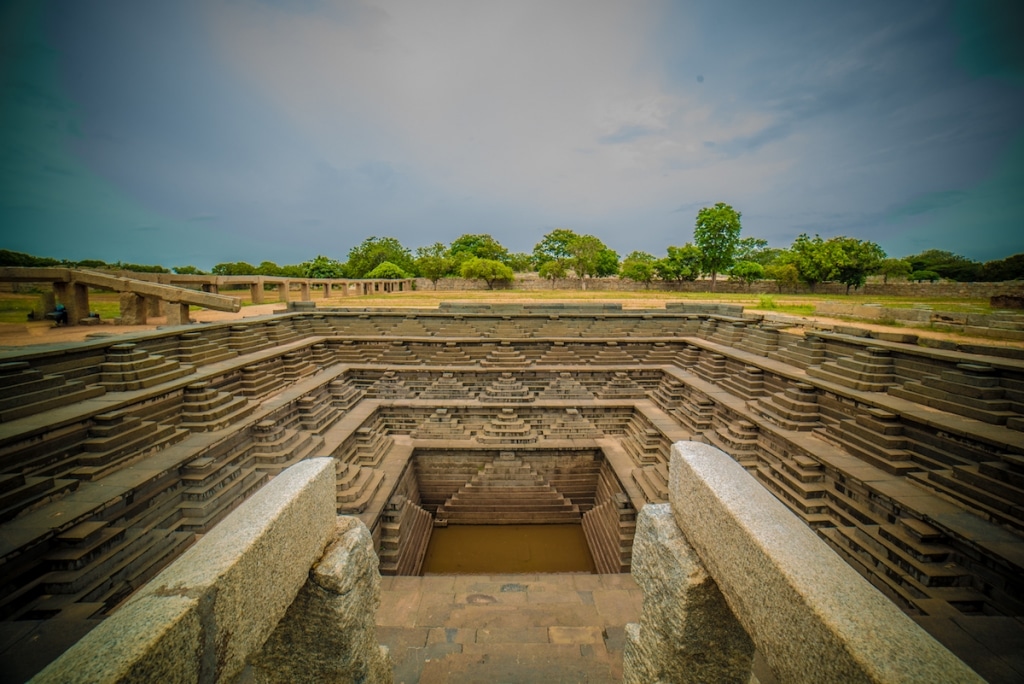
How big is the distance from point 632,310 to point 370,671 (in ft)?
50.5

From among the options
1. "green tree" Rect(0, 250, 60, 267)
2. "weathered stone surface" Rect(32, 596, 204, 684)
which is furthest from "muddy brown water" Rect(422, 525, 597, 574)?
"green tree" Rect(0, 250, 60, 267)

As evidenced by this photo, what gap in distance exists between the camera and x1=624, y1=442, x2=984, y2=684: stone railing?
1285 millimetres

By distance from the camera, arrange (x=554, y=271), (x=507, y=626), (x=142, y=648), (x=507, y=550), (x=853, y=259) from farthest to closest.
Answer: (x=554, y=271) < (x=853, y=259) < (x=507, y=550) < (x=507, y=626) < (x=142, y=648)

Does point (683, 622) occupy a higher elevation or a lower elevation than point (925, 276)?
lower

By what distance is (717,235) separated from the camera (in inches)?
1264

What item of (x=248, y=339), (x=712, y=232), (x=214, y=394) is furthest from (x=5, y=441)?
(x=712, y=232)

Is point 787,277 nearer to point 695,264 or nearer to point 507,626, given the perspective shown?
point 695,264

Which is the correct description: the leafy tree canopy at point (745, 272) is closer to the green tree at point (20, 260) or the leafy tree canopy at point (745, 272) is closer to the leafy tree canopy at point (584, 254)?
the leafy tree canopy at point (584, 254)

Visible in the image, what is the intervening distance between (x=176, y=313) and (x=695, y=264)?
3579cm

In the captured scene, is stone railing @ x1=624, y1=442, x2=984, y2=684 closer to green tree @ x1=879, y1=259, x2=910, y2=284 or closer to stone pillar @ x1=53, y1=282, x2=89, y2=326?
stone pillar @ x1=53, y1=282, x2=89, y2=326

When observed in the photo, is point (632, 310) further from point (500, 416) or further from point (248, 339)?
point (248, 339)

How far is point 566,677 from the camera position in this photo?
13.1 ft

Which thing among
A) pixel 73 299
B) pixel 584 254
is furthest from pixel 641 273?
pixel 73 299

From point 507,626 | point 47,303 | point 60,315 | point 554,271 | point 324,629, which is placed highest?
point 554,271
